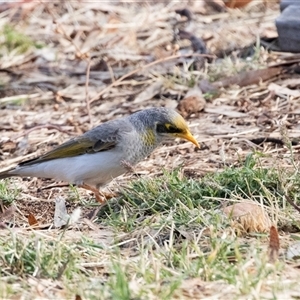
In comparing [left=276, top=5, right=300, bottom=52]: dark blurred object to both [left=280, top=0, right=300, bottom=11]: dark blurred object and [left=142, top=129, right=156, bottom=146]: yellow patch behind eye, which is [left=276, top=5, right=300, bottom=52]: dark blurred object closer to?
[left=280, top=0, right=300, bottom=11]: dark blurred object

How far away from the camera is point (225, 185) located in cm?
553

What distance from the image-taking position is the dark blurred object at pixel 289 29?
27.9 feet

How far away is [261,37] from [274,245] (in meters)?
5.76

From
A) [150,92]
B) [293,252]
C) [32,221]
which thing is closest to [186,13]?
[150,92]

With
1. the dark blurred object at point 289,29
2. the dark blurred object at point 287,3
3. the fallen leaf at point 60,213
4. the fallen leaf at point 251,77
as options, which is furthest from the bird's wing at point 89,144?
the dark blurred object at point 287,3

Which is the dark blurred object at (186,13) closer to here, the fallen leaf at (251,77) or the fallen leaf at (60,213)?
the fallen leaf at (251,77)

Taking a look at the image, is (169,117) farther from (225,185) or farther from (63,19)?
(63,19)

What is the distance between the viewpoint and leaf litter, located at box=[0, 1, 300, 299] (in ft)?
21.6

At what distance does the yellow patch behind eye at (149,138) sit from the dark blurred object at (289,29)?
9.19ft

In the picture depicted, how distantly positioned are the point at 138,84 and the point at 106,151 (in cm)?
313

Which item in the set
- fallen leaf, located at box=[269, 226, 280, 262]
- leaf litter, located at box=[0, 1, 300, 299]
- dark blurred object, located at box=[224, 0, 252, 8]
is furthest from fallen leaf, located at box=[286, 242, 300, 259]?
dark blurred object, located at box=[224, 0, 252, 8]

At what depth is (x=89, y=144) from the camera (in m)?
6.43

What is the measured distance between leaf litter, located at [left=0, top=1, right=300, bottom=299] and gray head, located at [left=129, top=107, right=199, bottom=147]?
0.85 ft

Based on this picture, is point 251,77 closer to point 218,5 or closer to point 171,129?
point 171,129
